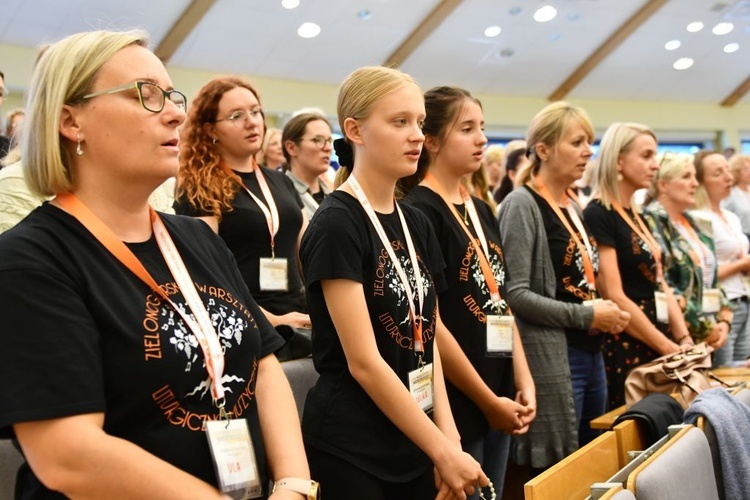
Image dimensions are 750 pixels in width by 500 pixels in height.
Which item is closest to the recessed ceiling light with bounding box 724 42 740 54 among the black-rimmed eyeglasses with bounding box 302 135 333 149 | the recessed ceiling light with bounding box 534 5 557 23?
the recessed ceiling light with bounding box 534 5 557 23

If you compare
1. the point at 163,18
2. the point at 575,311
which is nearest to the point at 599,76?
the point at 163,18

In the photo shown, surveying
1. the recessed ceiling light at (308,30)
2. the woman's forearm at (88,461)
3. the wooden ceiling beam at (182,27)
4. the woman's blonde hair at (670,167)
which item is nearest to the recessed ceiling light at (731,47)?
the recessed ceiling light at (308,30)

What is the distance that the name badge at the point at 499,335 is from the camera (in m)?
2.32

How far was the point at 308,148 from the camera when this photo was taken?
11.9ft

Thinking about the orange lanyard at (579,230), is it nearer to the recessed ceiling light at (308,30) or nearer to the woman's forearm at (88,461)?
the woman's forearm at (88,461)

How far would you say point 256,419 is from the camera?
1.40 metres

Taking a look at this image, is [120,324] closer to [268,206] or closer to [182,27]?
[268,206]

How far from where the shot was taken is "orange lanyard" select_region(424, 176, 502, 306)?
2.37m

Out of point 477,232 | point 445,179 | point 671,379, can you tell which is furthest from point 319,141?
point 671,379

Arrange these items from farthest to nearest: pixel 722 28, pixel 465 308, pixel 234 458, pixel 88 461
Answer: pixel 722 28
pixel 465 308
pixel 234 458
pixel 88 461

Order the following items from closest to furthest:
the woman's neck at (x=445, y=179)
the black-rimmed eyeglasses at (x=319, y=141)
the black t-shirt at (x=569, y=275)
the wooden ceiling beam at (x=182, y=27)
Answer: the woman's neck at (x=445, y=179) < the black t-shirt at (x=569, y=275) < the black-rimmed eyeglasses at (x=319, y=141) < the wooden ceiling beam at (x=182, y=27)

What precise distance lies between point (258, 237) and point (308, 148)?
1.08m

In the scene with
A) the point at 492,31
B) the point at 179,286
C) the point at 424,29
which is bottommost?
the point at 179,286

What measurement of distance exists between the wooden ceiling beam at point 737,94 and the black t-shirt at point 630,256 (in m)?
10.6
